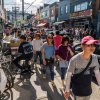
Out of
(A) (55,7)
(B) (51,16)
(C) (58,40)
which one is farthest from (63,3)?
(C) (58,40)

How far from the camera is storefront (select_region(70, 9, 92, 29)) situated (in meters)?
35.4

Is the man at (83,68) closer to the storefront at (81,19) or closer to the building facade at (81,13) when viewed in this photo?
the building facade at (81,13)

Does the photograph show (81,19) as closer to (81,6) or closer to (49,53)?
(81,6)

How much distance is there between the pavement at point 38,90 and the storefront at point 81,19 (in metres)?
26.7

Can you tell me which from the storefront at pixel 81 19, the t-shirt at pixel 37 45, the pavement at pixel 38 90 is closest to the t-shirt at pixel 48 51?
the pavement at pixel 38 90

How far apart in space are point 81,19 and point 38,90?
3164 cm

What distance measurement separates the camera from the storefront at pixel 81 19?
35.4 metres

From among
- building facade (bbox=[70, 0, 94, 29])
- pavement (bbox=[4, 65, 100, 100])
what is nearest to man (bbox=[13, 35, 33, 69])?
pavement (bbox=[4, 65, 100, 100])

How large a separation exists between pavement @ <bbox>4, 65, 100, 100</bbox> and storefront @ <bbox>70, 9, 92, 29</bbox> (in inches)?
1051

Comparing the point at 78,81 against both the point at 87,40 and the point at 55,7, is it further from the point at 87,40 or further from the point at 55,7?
the point at 55,7

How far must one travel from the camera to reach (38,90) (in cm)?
784

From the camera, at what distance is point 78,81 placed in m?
4.07

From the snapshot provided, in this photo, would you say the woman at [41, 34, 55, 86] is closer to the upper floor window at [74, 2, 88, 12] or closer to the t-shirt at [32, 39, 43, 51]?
the t-shirt at [32, 39, 43, 51]

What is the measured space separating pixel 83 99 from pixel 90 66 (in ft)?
1.89
